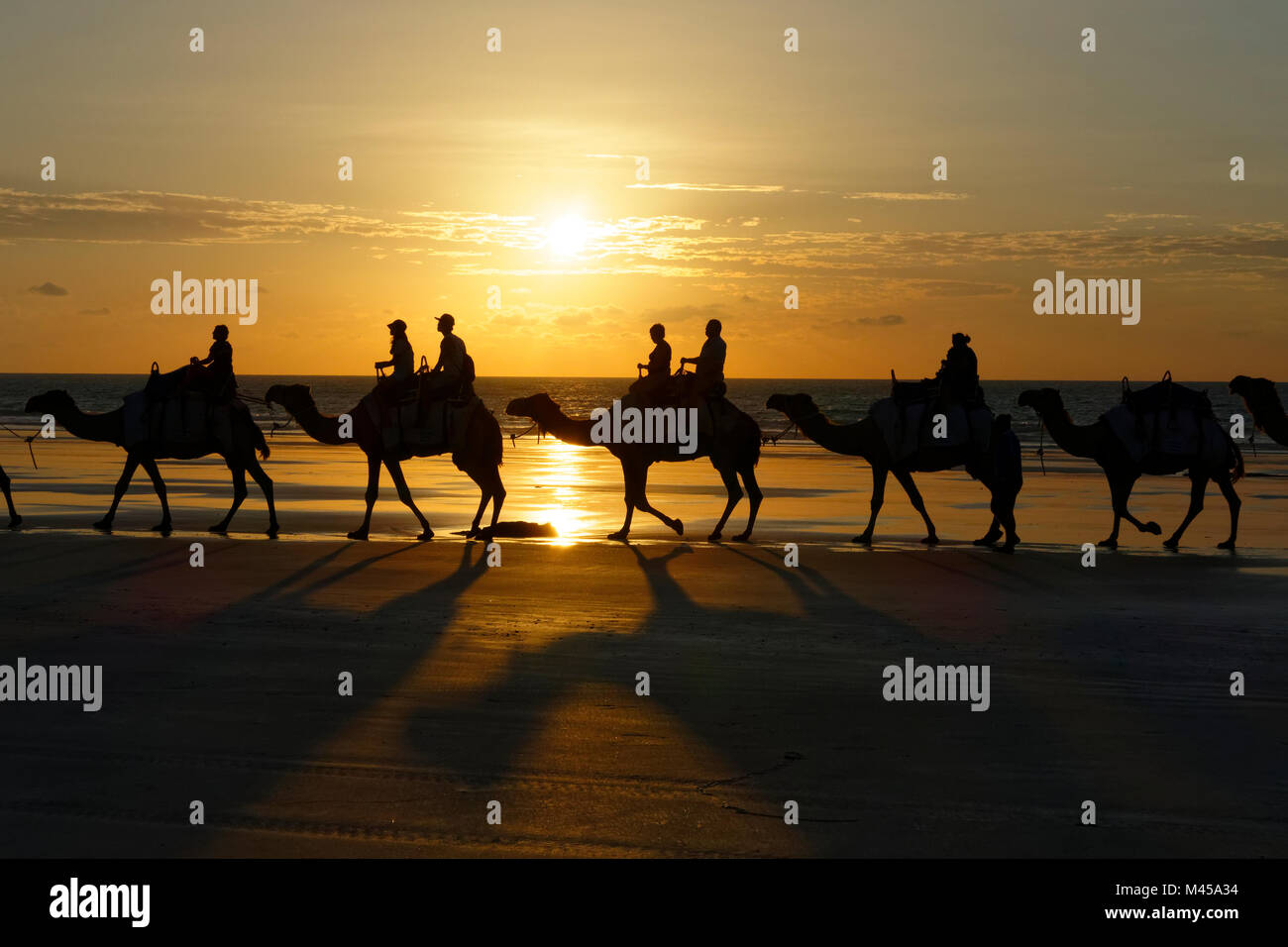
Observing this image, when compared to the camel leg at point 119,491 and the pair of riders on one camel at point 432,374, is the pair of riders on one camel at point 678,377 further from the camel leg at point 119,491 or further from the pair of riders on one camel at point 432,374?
the camel leg at point 119,491

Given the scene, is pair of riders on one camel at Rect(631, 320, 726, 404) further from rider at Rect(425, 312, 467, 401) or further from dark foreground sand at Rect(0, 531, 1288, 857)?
dark foreground sand at Rect(0, 531, 1288, 857)

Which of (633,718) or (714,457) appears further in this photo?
(714,457)

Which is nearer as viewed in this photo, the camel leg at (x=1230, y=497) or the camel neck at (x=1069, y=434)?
the camel leg at (x=1230, y=497)

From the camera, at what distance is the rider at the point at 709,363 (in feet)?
57.8

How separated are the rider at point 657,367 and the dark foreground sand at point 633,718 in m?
4.46

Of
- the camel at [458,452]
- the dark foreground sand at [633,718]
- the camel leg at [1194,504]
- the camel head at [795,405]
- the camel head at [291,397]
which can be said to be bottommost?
the dark foreground sand at [633,718]

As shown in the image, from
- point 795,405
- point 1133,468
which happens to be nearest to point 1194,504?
point 1133,468

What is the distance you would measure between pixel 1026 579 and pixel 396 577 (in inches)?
242

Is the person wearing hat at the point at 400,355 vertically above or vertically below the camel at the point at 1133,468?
above

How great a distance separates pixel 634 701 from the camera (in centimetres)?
852

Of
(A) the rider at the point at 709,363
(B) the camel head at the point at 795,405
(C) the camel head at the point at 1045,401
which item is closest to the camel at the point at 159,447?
(A) the rider at the point at 709,363

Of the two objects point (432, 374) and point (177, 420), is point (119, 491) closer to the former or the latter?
point (177, 420)

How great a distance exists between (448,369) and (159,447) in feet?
12.3
